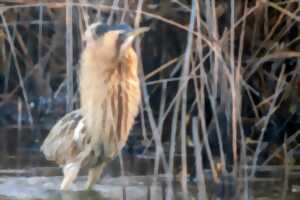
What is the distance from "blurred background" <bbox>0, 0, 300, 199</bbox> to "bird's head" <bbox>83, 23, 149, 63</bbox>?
12 centimetres

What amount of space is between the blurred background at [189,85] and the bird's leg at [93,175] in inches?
8.1

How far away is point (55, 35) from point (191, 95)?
0.76 m

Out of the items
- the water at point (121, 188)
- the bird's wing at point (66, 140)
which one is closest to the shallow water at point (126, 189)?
the water at point (121, 188)

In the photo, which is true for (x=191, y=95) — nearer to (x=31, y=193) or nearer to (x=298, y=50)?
(x=298, y=50)

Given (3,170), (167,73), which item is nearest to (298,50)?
(167,73)

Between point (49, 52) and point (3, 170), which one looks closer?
point (3, 170)

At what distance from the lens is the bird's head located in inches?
158

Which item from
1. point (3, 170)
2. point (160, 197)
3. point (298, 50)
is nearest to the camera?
point (160, 197)

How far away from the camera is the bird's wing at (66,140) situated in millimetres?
4305

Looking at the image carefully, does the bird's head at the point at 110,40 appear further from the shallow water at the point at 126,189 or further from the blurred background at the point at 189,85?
the shallow water at the point at 126,189

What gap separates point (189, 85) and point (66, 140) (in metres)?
1.07

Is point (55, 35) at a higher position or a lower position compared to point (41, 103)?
higher

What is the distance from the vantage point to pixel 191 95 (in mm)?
5270

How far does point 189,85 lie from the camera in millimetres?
5246
